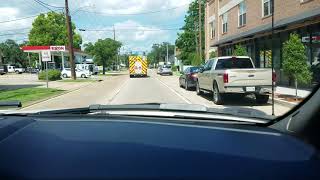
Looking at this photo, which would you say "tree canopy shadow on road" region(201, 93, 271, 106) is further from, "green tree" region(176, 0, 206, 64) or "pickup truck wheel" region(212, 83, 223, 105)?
"green tree" region(176, 0, 206, 64)

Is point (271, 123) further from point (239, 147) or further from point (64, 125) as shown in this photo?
point (64, 125)

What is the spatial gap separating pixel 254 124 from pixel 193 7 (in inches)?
3356

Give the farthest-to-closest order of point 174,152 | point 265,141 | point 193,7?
point 193,7, point 265,141, point 174,152

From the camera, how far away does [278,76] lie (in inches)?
1120

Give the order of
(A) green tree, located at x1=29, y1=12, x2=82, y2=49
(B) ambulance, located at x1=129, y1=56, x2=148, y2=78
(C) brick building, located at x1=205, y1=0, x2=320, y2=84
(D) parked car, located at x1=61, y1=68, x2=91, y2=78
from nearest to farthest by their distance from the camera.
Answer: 1. (C) brick building, located at x1=205, y1=0, x2=320, y2=84
2. (D) parked car, located at x1=61, y1=68, x2=91, y2=78
3. (B) ambulance, located at x1=129, y1=56, x2=148, y2=78
4. (A) green tree, located at x1=29, y1=12, x2=82, y2=49

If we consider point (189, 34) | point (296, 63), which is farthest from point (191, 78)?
point (189, 34)

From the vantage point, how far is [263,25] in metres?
30.9

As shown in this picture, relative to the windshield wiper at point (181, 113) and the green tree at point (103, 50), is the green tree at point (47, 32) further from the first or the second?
the windshield wiper at point (181, 113)

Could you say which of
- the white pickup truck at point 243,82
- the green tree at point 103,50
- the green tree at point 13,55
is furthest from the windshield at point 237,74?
the green tree at point 13,55

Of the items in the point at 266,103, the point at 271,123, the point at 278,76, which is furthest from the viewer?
the point at 278,76

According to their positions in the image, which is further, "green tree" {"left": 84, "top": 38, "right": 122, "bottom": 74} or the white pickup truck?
"green tree" {"left": 84, "top": 38, "right": 122, "bottom": 74}

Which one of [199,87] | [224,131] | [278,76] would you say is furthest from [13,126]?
[278,76]

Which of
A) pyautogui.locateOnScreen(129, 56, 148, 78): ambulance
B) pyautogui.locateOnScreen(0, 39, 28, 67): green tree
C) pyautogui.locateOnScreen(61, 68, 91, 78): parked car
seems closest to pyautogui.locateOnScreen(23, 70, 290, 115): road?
pyautogui.locateOnScreen(61, 68, 91, 78): parked car

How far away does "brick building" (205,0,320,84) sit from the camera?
22.9m
